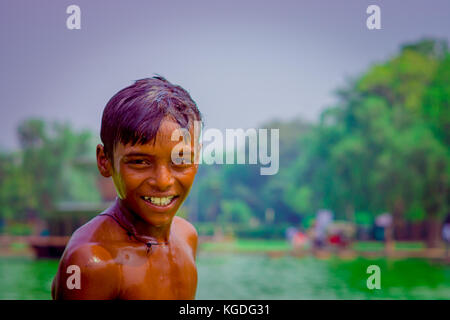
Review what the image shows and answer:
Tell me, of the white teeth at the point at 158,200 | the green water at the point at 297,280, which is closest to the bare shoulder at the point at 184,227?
the white teeth at the point at 158,200

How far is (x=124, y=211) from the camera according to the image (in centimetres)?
199

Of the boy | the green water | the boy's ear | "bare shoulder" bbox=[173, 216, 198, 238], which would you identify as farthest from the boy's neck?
the green water

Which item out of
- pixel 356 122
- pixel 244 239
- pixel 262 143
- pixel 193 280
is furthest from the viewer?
pixel 244 239

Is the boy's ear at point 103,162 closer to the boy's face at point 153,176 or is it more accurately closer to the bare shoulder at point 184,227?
the boy's face at point 153,176

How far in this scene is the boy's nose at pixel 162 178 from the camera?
1876mm

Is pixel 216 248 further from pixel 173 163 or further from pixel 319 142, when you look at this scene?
pixel 173 163

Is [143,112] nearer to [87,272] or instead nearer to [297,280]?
[87,272]

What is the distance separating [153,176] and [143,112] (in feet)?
0.70

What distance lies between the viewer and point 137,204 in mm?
1920

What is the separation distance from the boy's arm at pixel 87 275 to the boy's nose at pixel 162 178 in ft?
0.90

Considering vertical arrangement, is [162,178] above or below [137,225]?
above

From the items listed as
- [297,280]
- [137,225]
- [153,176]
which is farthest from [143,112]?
[297,280]
